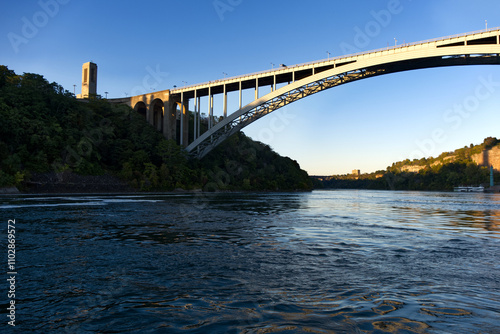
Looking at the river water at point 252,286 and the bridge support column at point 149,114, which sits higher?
the bridge support column at point 149,114

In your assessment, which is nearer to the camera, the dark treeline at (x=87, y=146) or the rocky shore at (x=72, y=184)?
the rocky shore at (x=72, y=184)

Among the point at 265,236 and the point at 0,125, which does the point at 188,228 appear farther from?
the point at 0,125

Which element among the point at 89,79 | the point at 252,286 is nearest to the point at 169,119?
the point at 89,79

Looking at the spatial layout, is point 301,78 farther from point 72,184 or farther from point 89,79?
point 89,79

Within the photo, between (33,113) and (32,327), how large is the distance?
44107 millimetres

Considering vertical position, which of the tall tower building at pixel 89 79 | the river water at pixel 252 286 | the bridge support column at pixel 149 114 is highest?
the tall tower building at pixel 89 79

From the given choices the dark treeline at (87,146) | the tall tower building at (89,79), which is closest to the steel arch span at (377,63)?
the dark treeline at (87,146)

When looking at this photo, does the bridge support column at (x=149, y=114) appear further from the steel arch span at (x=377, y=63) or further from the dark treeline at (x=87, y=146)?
the steel arch span at (x=377, y=63)

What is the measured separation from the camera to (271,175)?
80.8m

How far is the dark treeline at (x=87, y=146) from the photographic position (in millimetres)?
35312

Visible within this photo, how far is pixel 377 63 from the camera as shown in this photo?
3809cm

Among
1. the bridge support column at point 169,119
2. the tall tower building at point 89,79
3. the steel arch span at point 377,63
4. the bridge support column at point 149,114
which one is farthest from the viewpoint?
the tall tower building at point 89,79

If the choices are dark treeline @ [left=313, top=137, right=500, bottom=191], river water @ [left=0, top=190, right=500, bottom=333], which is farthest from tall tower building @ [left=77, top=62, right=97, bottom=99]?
dark treeline @ [left=313, top=137, right=500, bottom=191]

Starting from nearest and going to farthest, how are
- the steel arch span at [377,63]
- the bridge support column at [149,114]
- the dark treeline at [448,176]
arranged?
the steel arch span at [377,63]
the bridge support column at [149,114]
the dark treeline at [448,176]
